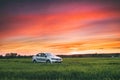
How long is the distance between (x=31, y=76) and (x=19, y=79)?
3104mm

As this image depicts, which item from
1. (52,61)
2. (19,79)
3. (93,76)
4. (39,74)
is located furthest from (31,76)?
(52,61)

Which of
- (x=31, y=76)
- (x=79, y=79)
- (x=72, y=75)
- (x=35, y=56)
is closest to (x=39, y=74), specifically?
(x=31, y=76)

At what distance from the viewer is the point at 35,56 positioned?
2566 inches

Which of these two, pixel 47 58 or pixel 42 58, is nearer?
pixel 47 58

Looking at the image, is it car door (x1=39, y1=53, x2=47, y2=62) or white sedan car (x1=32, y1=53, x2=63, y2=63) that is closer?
white sedan car (x1=32, y1=53, x2=63, y2=63)

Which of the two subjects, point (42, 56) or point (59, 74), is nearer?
point (59, 74)

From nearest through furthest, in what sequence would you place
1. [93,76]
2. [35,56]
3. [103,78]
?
[103,78] → [93,76] → [35,56]

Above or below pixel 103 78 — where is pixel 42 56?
above

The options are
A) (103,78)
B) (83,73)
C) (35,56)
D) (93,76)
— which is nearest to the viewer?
(103,78)

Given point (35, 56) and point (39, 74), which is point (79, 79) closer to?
point (39, 74)

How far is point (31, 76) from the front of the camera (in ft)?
97.7

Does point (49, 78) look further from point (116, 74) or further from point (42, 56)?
point (42, 56)

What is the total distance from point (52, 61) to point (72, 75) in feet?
104

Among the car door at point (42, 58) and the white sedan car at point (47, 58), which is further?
the car door at point (42, 58)
